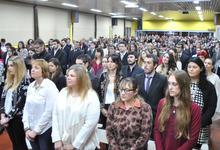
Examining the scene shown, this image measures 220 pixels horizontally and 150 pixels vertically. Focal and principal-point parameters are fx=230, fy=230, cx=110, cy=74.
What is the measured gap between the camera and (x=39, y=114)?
2.84 meters

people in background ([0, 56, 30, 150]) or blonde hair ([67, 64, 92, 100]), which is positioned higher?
blonde hair ([67, 64, 92, 100])

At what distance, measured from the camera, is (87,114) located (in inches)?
96.3

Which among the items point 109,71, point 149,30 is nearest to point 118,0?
point 109,71

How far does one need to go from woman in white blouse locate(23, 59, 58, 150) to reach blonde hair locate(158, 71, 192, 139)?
4.43 ft

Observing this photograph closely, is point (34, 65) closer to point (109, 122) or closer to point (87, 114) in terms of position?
point (87, 114)

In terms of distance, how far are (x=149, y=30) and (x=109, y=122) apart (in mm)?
29542

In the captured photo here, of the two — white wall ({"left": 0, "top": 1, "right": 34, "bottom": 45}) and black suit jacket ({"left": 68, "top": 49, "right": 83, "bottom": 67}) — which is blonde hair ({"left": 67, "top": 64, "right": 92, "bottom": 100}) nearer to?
black suit jacket ({"left": 68, "top": 49, "right": 83, "bottom": 67})

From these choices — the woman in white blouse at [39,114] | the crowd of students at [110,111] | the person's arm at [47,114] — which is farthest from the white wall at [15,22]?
the person's arm at [47,114]

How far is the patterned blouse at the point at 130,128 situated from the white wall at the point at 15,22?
11.0m

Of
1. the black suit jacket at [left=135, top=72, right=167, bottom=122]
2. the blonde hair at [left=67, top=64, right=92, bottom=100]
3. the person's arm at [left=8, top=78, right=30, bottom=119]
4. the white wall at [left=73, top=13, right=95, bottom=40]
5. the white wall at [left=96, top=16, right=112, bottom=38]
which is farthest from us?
the white wall at [left=96, top=16, right=112, bottom=38]

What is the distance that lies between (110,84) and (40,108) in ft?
3.89

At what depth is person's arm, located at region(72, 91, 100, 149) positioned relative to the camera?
2406mm

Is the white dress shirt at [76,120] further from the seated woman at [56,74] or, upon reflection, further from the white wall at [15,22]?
the white wall at [15,22]

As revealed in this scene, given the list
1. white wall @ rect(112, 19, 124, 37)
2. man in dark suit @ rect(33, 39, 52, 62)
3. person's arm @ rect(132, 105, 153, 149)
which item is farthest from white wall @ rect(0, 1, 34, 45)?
white wall @ rect(112, 19, 124, 37)
